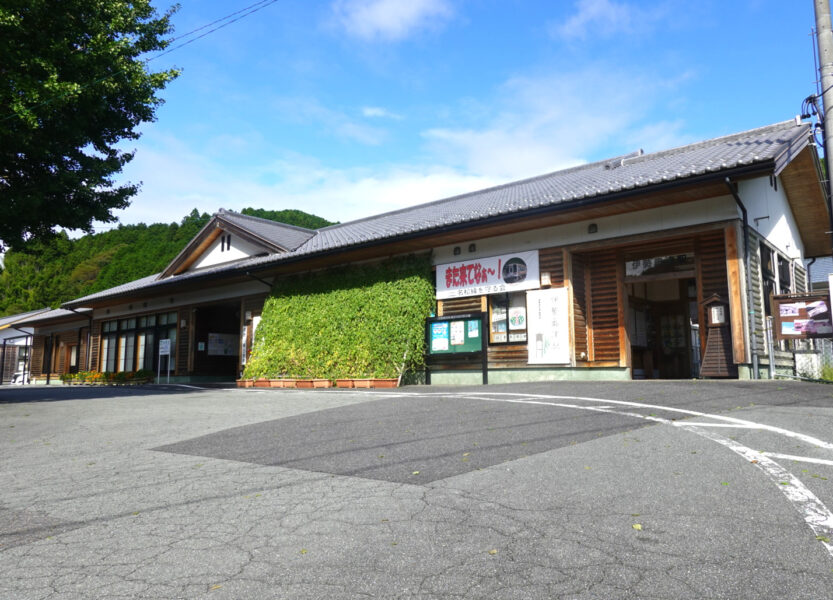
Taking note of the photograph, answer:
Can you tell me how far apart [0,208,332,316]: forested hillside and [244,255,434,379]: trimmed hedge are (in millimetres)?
33850

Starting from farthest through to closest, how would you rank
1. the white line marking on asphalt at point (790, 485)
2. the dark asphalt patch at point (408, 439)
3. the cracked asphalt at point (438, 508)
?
the dark asphalt patch at point (408, 439)
the white line marking on asphalt at point (790, 485)
the cracked asphalt at point (438, 508)

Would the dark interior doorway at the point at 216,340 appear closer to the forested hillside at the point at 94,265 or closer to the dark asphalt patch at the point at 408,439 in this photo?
the dark asphalt patch at the point at 408,439

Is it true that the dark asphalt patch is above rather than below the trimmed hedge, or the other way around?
below

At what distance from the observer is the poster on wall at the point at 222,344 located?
25.0m

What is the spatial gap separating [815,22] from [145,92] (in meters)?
13.7

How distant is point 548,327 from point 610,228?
2.69 m

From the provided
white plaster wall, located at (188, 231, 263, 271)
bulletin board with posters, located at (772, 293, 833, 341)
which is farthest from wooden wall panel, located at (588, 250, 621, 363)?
white plaster wall, located at (188, 231, 263, 271)

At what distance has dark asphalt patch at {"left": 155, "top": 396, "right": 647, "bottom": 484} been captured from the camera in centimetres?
513

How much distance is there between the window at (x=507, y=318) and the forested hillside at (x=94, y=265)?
3977cm

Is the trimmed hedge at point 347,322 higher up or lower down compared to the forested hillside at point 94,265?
lower down

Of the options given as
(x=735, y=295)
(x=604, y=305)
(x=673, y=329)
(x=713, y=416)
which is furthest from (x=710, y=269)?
(x=713, y=416)

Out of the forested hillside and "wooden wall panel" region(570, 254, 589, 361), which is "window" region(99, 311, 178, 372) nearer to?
"wooden wall panel" region(570, 254, 589, 361)

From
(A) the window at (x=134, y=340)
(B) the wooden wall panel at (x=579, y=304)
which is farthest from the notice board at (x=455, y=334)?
(A) the window at (x=134, y=340)

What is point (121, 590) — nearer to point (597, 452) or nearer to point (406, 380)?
point (597, 452)
